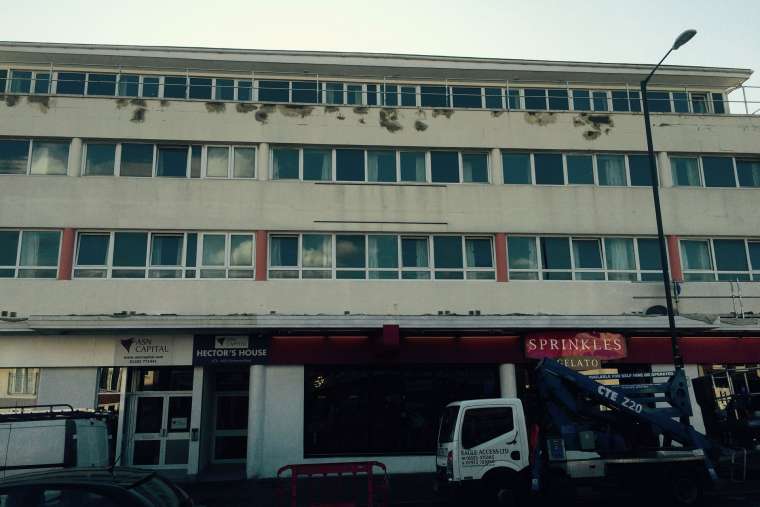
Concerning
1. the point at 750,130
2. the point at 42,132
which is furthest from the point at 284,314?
the point at 750,130

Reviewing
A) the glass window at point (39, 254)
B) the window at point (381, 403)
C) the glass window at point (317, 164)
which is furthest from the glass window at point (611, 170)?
the glass window at point (39, 254)

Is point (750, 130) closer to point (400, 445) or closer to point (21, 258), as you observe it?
point (400, 445)

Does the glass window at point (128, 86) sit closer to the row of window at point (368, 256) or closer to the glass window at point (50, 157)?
the glass window at point (50, 157)

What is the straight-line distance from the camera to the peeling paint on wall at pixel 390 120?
62.0ft

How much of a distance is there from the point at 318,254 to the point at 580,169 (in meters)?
8.55

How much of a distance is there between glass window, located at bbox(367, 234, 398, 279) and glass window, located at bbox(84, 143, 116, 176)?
307 inches

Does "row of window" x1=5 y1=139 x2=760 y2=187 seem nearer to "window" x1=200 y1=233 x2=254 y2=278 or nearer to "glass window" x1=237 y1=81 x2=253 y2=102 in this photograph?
"window" x1=200 y1=233 x2=254 y2=278

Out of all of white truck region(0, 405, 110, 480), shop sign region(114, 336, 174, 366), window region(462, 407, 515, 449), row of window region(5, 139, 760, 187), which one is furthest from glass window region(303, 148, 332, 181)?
white truck region(0, 405, 110, 480)

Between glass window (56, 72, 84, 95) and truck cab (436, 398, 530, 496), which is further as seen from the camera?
glass window (56, 72, 84, 95)

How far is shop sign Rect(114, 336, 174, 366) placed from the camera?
16.5 m

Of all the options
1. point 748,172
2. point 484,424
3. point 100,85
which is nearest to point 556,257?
point 748,172

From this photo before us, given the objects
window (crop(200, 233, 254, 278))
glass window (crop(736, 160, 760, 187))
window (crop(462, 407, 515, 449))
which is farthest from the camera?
glass window (crop(736, 160, 760, 187))

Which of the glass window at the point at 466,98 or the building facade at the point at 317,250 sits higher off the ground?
the glass window at the point at 466,98

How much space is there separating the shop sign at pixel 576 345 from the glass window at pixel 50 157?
14.1 m
